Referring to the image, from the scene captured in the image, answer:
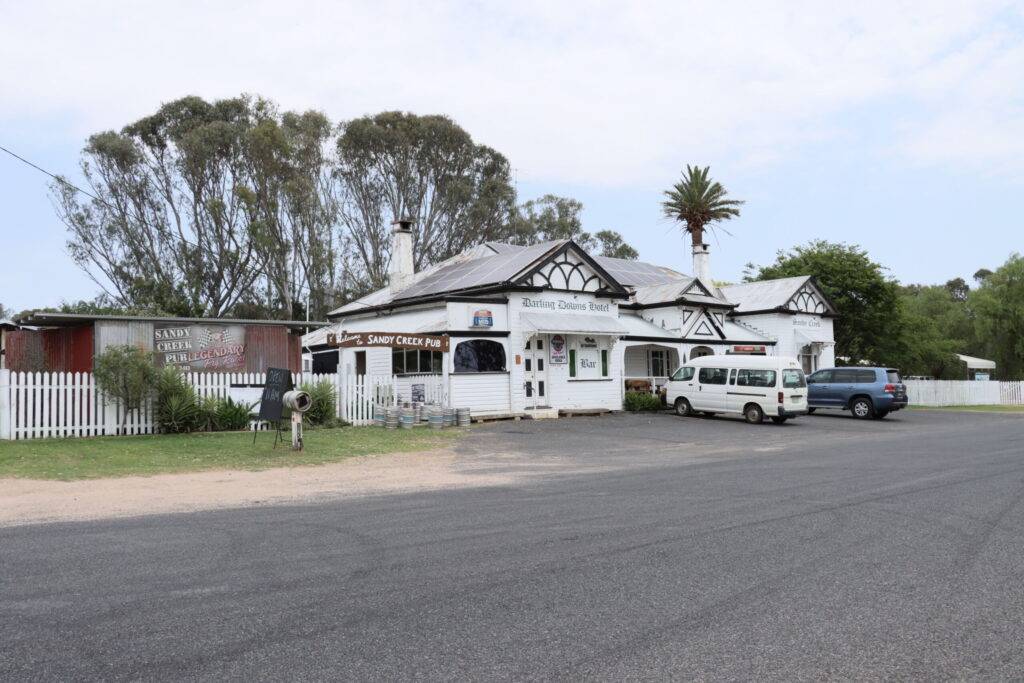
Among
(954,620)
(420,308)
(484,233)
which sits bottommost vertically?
(954,620)

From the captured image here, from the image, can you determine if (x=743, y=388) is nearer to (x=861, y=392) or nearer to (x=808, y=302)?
(x=861, y=392)

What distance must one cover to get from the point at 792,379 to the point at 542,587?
22271 millimetres

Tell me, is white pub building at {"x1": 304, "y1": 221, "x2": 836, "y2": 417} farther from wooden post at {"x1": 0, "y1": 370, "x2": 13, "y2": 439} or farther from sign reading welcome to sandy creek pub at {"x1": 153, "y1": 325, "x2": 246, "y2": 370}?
wooden post at {"x1": 0, "y1": 370, "x2": 13, "y2": 439}

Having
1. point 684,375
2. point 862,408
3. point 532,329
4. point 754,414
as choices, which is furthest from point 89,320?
point 862,408

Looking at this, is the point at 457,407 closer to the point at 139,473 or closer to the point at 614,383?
the point at 614,383

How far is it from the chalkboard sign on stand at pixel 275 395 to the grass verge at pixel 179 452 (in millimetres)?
689

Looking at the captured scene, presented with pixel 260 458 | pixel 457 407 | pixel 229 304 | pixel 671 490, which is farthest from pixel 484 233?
pixel 671 490

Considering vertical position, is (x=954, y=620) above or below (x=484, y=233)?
below

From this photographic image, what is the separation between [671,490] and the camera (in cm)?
1072

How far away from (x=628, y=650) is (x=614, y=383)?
25327 mm

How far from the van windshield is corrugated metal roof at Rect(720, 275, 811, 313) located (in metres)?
11.7

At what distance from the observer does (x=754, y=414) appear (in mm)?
A: 26766

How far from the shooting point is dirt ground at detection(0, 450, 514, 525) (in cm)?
950

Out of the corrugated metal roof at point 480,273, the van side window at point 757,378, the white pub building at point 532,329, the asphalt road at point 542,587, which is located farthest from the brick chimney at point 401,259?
the asphalt road at point 542,587
